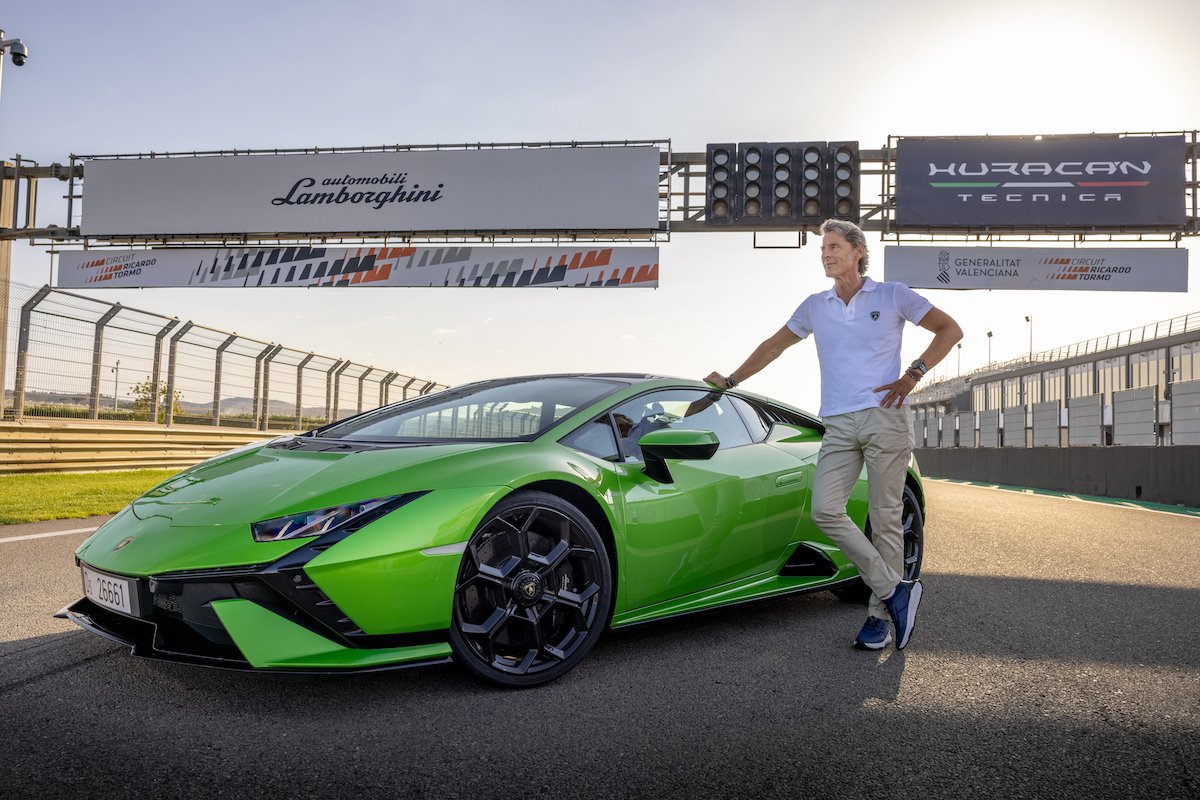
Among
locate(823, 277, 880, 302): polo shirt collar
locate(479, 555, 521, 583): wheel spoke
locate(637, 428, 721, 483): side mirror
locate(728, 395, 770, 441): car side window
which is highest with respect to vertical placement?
locate(823, 277, 880, 302): polo shirt collar

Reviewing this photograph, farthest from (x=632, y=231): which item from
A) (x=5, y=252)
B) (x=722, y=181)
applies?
(x=5, y=252)

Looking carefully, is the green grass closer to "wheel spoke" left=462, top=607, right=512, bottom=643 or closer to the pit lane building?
"wheel spoke" left=462, top=607, right=512, bottom=643

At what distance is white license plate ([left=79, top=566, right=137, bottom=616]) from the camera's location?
2727 mm

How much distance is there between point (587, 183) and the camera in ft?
58.4

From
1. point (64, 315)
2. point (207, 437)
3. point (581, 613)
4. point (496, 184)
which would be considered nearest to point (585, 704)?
point (581, 613)

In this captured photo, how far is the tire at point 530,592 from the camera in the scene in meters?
2.92

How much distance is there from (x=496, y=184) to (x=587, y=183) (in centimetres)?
188

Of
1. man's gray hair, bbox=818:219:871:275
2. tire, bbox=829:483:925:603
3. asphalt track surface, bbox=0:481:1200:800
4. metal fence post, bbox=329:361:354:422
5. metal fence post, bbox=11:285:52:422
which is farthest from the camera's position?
metal fence post, bbox=329:361:354:422

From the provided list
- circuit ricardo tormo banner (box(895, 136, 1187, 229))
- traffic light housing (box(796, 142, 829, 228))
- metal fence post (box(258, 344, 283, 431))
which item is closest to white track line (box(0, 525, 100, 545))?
metal fence post (box(258, 344, 283, 431))

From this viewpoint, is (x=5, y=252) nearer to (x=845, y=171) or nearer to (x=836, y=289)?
(x=845, y=171)

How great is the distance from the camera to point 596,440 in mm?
3494

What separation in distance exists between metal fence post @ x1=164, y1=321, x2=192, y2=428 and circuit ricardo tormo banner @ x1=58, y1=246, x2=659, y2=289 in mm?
3757

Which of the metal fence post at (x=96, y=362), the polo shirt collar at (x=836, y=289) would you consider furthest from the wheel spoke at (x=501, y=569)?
the metal fence post at (x=96, y=362)

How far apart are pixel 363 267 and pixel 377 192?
1695mm
